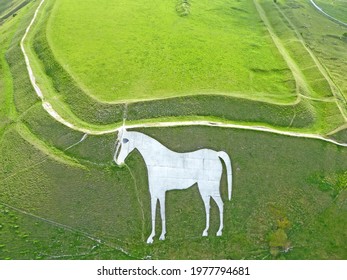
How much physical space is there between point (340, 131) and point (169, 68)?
738 inches

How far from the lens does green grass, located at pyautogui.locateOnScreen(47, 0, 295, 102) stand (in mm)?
38938

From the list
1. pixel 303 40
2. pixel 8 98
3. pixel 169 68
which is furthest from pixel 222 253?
pixel 303 40

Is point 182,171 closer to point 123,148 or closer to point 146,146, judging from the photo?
point 146,146

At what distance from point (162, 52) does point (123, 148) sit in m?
18.0

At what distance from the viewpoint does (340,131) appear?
115 feet

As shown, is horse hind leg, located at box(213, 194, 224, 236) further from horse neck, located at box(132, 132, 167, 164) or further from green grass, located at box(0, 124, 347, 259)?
horse neck, located at box(132, 132, 167, 164)

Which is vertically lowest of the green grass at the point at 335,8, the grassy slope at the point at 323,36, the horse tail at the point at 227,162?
the green grass at the point at 335,8

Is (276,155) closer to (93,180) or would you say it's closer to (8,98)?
(93,180)

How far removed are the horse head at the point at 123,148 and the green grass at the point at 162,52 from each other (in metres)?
6.04

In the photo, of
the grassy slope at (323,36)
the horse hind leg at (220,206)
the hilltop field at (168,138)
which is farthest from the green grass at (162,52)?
the horse hind leg at (220,206)

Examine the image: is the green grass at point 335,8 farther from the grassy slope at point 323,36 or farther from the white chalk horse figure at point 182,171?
the white chalk horse figure at point 182,171

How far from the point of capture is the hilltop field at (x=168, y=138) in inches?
1133

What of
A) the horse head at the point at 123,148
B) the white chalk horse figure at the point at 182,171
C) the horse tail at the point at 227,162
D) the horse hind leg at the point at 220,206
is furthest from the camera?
the horse head at the point at 123,148

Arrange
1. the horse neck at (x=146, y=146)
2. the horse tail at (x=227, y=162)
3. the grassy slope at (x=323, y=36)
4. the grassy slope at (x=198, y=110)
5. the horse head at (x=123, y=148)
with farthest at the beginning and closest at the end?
the grassy slope at (x=323, y=36)
the grassy slope at (x=198, y=110)
the horse head at (x=123, y=148)
the horse neck at (x=146, y=146)
the horse tail at (x=227, y=162)
